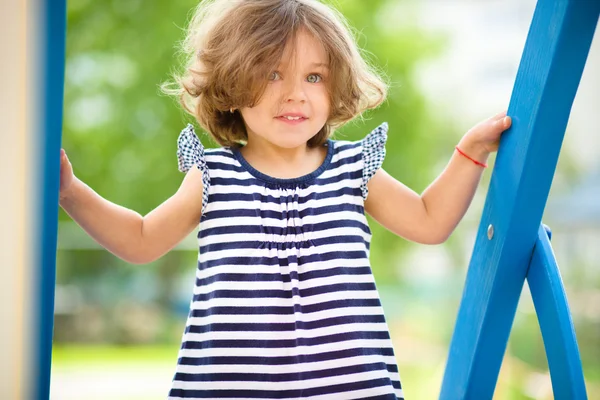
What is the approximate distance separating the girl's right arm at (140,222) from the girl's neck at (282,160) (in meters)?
0.10

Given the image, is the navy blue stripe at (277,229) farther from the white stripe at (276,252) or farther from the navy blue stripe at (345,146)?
the navy blue stripe at (345,146)

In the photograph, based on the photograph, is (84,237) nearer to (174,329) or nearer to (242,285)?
(174,329)

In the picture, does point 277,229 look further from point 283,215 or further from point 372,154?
point 372,154

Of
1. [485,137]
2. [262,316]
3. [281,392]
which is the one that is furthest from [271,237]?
[485,137]

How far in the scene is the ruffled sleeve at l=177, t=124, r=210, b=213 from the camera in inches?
42.1

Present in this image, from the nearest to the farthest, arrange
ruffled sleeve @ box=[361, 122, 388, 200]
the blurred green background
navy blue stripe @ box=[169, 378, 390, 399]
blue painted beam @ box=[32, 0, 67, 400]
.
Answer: blue painted beam @ box=[32, 0, 67, 400]
navy blue stripe @ box=[169, 378, 390, 399]
ruffled sleeve @ box=[361, 122, 388, 200]
the blurred green background

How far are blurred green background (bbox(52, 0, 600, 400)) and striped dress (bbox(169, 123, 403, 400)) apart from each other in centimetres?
402

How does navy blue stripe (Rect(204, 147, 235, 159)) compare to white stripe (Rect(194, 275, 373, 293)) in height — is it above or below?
above

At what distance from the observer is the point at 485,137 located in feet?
3.38

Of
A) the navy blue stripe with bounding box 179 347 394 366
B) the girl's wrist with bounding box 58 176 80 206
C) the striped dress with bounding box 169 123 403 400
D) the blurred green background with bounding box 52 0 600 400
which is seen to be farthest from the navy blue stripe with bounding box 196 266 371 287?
the blurred green background with bounding box 52 0 600 400

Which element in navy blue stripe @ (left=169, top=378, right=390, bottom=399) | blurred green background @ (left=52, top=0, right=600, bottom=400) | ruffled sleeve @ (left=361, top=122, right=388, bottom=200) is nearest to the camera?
navy blue stripe @ (left=169, top=378, right=390, bottom=399)

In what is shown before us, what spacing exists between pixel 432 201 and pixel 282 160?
237 mm

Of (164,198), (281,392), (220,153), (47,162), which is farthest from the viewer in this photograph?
(164,198)

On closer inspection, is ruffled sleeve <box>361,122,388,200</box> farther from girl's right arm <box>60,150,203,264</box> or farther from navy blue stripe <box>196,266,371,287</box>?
girl's right arm <box>60,150,203,264</box>
